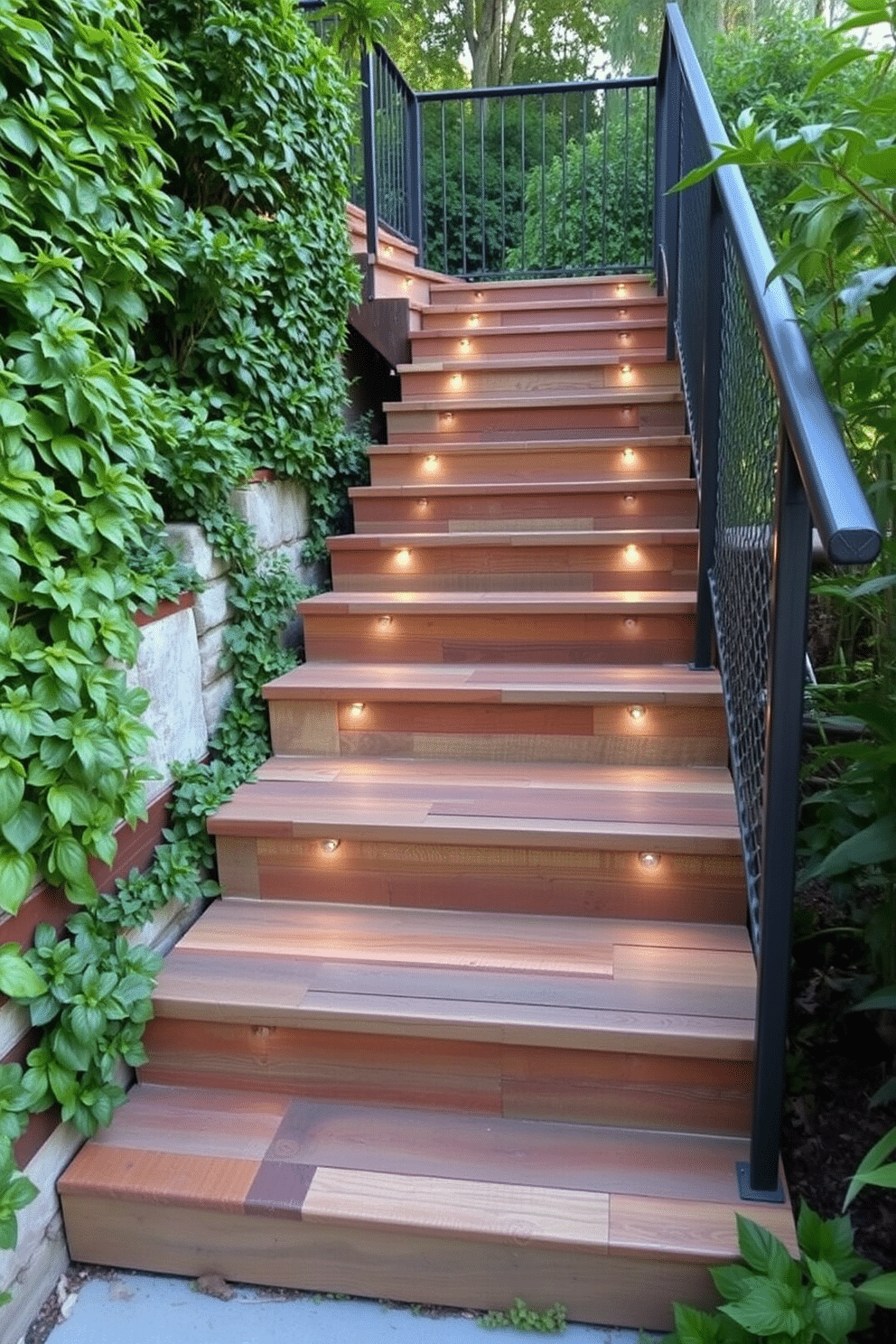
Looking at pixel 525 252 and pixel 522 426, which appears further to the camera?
pixel 525 252

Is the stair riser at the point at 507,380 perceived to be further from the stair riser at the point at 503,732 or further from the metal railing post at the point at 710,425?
the stair riser at the point at 503,732

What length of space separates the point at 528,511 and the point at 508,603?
604mm

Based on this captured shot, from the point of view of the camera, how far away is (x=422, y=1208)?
145cm

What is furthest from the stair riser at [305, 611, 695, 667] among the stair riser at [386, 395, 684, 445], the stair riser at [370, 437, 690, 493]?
the stair riser at [386, 395, 684, 445]

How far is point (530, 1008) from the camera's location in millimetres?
1632

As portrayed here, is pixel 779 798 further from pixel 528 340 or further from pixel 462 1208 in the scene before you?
pixel 528 340

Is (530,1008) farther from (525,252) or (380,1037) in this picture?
(525,252)

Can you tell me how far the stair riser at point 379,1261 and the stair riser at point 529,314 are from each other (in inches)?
138

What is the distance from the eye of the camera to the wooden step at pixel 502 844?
1.87 m

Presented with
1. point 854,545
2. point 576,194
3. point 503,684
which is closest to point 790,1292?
point 854,545

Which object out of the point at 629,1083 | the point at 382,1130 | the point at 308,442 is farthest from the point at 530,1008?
the point at 308,442

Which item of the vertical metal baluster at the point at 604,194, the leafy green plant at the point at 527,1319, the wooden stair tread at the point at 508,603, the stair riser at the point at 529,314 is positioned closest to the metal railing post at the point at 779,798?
the leafy green plant at the point at 527,1319

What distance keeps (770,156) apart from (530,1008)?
1362mm

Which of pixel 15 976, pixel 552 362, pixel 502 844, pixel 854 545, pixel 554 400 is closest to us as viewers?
pixel 854 545
